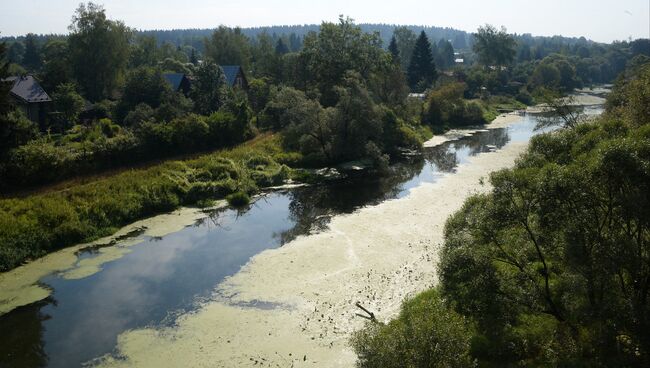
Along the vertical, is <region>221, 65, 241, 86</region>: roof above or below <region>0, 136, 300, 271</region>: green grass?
above

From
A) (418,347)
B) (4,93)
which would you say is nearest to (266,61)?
(4,93)

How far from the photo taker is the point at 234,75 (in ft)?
234

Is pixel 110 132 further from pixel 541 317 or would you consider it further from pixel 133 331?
pixel 541 317

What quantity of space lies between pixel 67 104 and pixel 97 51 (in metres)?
13.6

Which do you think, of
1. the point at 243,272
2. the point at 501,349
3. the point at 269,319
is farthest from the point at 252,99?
the point at 501,349

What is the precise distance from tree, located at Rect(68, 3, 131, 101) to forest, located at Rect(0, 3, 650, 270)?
136 millimetres

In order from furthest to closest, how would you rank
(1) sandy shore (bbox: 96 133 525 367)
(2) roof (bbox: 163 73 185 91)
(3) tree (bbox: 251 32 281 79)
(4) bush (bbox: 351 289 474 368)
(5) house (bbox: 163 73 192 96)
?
(3) tree (bbox: 251 32 281 79), (5) house (bbox: 163 73 192 96), (2) roof (bbox: 163 73 185 91), (1) sandy shore (bbox: 96 133 525 367), (4) bush (bbox: 351 289 474 368)

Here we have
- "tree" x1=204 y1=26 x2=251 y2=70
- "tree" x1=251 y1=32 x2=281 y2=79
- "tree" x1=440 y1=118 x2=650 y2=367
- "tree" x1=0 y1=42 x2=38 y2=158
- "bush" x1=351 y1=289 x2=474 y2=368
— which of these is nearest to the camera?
"bush" x1=351 y1=289 x2=474 y2=368

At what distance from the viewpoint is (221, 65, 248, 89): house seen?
232 feet

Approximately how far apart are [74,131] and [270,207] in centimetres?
2323

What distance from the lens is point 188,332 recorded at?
54.5ft

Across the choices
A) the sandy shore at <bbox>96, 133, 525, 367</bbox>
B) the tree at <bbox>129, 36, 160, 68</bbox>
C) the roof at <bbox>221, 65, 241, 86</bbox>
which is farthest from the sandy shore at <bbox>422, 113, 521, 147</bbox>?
the tree at <bbox>129, 36, 160, 68</bbox>

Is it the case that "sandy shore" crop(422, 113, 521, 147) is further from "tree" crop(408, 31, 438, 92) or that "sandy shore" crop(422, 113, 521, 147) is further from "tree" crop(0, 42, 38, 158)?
"tree" crop(0, 42, 38, 158)

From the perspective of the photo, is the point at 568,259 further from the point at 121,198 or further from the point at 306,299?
the point at 121,198
